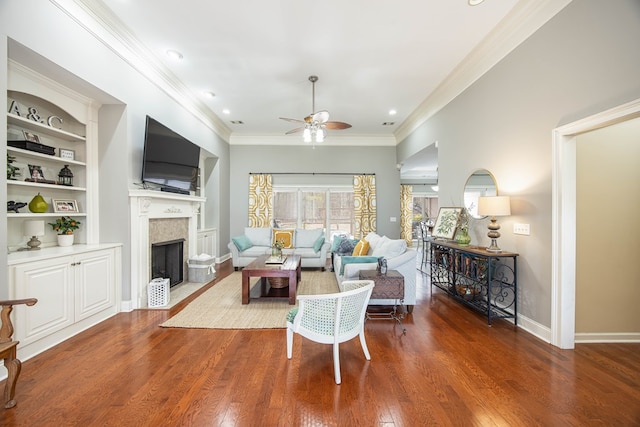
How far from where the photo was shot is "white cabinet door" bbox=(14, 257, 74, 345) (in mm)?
2346

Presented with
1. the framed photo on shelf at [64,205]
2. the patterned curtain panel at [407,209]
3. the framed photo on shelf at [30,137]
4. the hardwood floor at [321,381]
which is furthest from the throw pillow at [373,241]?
the patterned curtain panel at [407,209]

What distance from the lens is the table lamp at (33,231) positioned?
2838 millimetres

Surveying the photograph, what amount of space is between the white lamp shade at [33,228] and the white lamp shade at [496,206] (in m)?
4.85

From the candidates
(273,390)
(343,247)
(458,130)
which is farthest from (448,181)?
(273,390)

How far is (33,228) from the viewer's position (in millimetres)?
2842

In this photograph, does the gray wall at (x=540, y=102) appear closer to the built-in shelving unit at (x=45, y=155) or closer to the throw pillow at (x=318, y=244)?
the throw pillow at (x=318, y=244)

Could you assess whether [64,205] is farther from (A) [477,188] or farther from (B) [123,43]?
(A) [477,188]

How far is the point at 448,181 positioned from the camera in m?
4.77

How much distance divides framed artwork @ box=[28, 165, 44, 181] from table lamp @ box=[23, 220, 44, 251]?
0.49 metres

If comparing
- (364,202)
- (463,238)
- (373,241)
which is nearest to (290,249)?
(373,241)

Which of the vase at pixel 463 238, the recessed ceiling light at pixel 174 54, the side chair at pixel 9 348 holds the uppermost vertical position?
the recessed ceiling light at pixel 174 54

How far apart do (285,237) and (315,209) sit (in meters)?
1.57

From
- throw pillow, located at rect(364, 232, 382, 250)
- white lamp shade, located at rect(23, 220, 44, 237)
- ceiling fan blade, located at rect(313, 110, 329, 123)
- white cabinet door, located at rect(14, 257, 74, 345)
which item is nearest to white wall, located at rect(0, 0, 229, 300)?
white cabinet door, located at rect(14, 257, 74, 345)

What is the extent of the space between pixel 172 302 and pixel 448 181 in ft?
15.8
